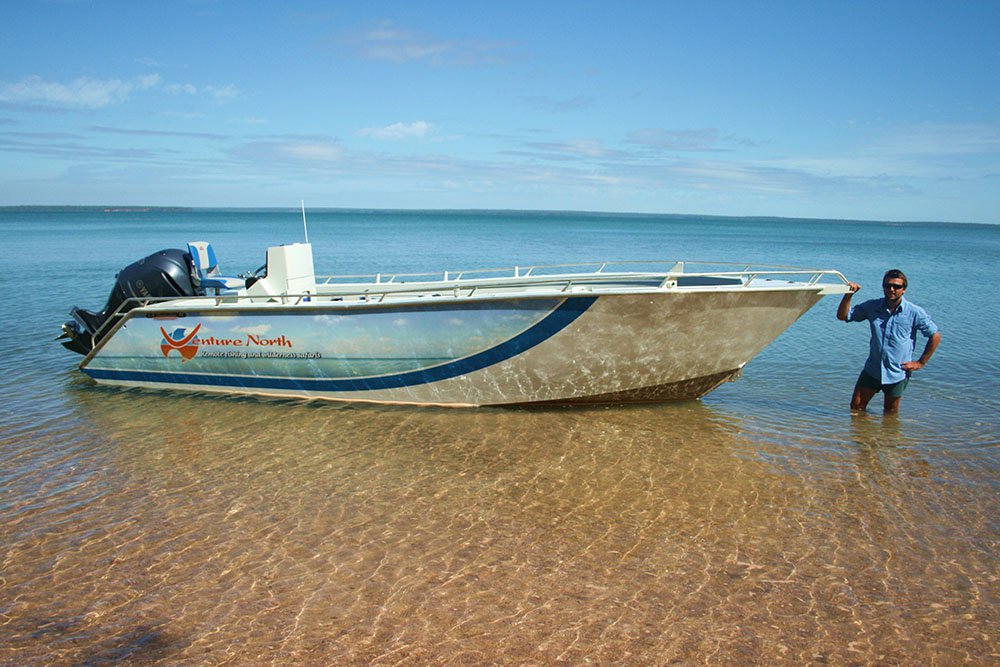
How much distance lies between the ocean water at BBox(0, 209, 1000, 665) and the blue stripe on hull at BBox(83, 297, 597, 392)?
285 mm

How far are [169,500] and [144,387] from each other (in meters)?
4.26

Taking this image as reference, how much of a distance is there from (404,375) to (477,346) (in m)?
1.08

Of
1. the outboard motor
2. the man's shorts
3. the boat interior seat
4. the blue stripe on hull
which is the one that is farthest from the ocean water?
the boat interior seat

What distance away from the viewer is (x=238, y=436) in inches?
300

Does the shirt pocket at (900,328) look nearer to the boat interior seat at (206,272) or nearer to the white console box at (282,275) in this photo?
the white console box at (282,275)

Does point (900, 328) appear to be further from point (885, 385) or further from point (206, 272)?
point (206, 272)

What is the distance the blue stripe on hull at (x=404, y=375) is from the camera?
7477 millimetres

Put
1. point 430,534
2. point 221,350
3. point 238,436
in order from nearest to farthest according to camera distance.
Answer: point 430,534 → point 238,436 → point 221,350

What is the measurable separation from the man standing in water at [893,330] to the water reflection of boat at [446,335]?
1.34 feet

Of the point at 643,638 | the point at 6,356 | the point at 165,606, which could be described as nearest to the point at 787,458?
the point at 643,638

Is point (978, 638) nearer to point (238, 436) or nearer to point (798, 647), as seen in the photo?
point (798, 647)

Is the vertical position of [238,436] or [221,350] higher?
[221,350]

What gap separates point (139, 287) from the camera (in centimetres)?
918

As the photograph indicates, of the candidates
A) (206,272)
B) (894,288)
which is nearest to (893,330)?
(894,288)
